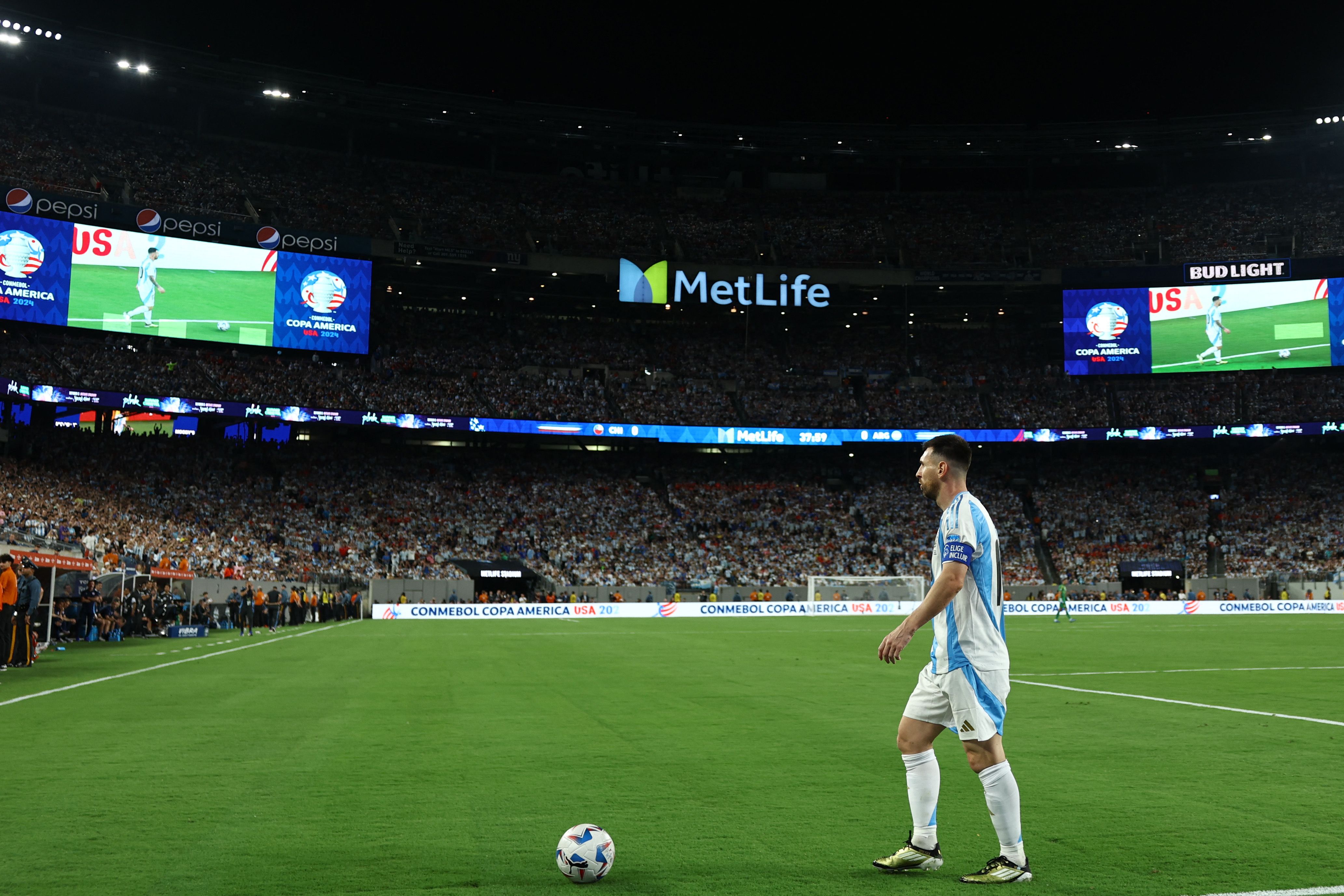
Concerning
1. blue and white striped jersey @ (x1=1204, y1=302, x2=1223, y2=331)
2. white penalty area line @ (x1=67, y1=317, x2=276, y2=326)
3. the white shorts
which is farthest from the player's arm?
blue and white striped jersey @ (x1=1204, y1=302, x2=1223, y2=331)

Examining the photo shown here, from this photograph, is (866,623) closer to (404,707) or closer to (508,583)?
(508,583)

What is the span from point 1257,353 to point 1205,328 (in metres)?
3.23

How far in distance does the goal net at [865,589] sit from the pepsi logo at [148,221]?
38.3 m

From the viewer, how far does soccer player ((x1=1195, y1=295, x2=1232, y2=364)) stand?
61.7 m

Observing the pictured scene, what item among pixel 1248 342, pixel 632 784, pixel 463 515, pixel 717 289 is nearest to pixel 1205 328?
pixel 1248 342

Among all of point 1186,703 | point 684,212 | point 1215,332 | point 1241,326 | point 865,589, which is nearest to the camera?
point 1186,703

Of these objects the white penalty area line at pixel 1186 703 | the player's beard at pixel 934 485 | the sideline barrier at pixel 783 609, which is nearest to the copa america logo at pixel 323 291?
the sideline barrier at pixel 783 609

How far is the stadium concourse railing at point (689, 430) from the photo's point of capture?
54938 millimetres

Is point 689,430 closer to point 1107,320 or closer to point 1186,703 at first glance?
point 1107,320

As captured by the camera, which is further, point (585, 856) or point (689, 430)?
point (689, 430)

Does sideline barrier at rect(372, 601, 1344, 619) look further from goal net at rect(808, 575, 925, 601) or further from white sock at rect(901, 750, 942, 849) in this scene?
white sock at rect(901, 750, 942, 849)

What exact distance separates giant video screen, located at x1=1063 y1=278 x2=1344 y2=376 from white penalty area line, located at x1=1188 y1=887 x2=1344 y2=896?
62357mm

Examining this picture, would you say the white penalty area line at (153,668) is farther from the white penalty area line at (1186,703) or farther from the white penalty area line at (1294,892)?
the white penalty area line at (1294,892)

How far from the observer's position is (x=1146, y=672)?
18375mm
